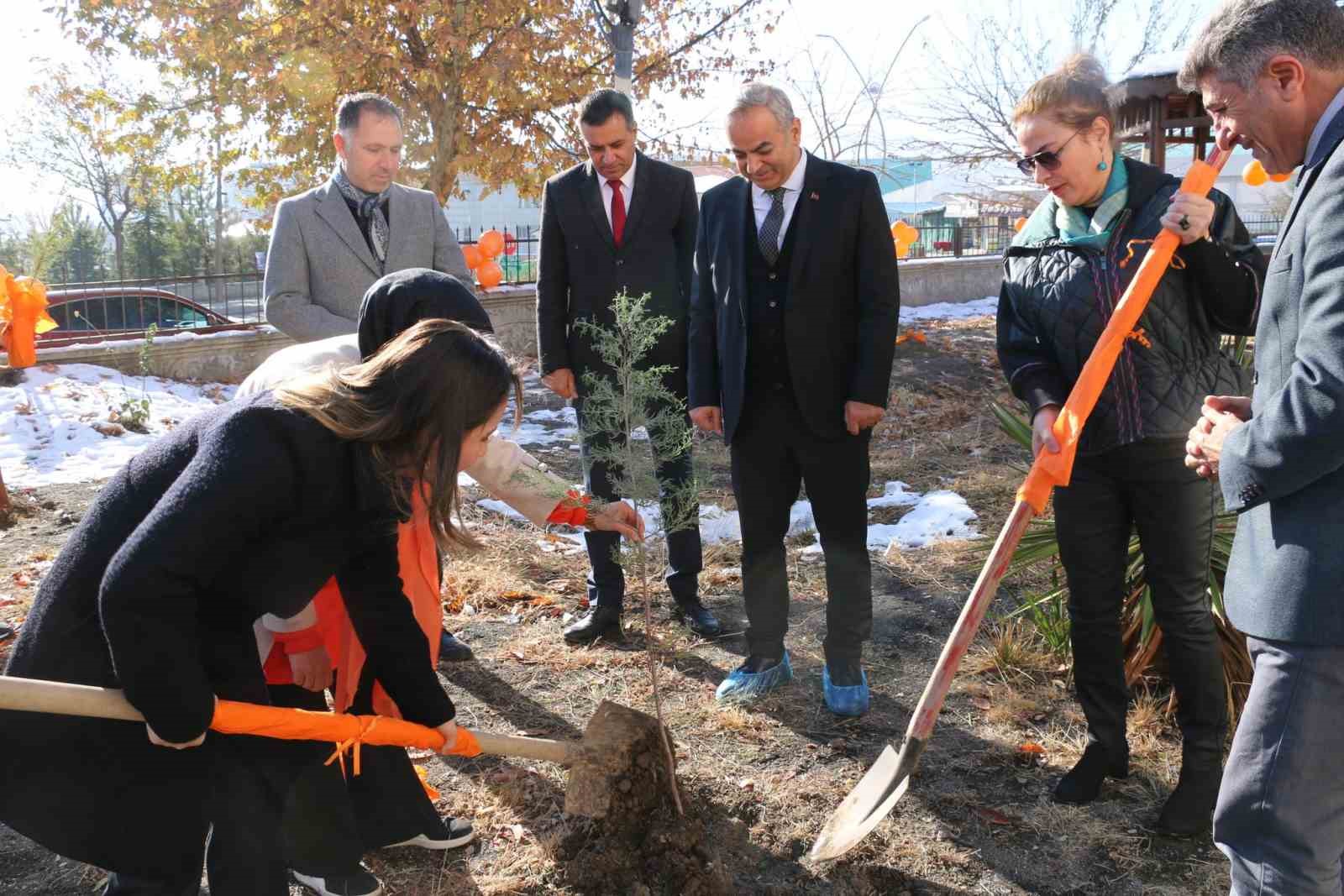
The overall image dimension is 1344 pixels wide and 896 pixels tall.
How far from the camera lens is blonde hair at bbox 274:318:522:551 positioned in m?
1.86

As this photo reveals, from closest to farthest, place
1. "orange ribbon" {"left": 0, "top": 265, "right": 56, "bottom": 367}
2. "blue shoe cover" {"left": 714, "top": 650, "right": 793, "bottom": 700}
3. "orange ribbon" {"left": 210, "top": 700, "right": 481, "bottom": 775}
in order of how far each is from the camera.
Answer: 1. "orange ribbon" {"left": 210, "top": 700, "right": 481, "bottom": 775}
2. "blue shoe cover" {"left": 714, "top": 650, "right": 793, "bottom": 700}
3. "orange ribbon" {"left": 0, "top": 265, "right": 56, "bottom": 367}

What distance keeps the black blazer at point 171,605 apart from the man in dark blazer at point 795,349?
1.61m

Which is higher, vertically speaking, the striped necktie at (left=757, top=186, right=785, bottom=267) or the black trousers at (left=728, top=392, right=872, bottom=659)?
the striped necktie at (left=757, top=186, right=785, bottom=267)

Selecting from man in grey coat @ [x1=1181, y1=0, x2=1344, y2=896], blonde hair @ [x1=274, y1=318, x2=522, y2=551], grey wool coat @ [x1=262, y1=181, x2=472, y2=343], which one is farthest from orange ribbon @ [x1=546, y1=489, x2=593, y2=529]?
man in grey coat @ [x1=1181, y1=0, x2=1344, y2=896]

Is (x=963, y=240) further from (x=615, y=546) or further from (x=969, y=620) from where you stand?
(x=969, y=620)

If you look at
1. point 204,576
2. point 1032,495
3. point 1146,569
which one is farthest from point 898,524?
point 204,576

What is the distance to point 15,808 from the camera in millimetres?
1876

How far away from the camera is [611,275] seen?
13.4 feet

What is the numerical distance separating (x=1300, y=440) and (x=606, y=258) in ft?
9.42

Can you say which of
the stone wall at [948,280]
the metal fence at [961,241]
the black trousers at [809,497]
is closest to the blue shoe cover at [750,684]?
the black trousers at [809,497]

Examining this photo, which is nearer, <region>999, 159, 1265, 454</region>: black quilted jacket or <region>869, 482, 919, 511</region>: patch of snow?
<region>999, 159, 1265, 454</region>: black quilted jacket

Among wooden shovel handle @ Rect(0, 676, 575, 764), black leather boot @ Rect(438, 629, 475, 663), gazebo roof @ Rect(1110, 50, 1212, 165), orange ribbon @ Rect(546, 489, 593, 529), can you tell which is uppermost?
gazebo roof @ Rect(1110, 50, 1212, 165)

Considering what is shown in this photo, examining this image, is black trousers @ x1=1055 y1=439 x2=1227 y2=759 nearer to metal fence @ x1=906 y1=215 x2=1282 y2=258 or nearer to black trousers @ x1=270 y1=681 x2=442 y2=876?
black trousers @ x1=270 y1=681 x2=442 y2=876

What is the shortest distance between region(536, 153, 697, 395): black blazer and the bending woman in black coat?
2084 mm
